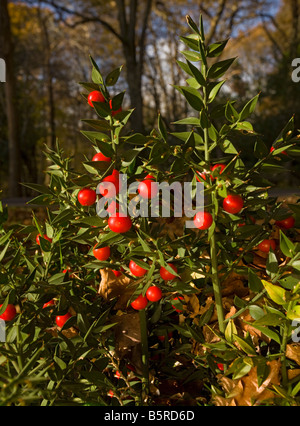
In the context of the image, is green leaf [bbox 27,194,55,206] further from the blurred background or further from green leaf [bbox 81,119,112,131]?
the blurred background

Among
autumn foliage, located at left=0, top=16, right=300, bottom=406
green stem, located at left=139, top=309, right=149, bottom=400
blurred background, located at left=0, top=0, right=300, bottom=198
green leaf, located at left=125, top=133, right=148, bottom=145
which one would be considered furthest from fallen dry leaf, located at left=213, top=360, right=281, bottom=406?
blurred background, located at left=0, top=0, right=300, bottom=198

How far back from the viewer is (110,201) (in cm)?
52

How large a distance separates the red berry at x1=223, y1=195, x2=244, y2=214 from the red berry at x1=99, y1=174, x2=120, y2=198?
0.13 metres

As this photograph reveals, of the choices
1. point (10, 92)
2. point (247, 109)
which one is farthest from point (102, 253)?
point (10, 92)

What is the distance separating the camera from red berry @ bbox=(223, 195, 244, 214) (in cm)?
47

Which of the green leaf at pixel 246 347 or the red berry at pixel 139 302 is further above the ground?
the red berry at pixel 139 302

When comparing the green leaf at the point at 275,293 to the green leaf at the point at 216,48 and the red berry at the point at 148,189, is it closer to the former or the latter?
the red berry at the point at 148,189

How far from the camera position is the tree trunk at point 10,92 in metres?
5.01

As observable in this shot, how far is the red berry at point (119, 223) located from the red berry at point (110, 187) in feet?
0.09

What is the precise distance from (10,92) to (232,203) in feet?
17.7

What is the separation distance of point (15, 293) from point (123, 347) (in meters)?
0.17

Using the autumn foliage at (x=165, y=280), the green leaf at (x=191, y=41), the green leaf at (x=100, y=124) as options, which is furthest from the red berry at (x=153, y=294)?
the green leaf at (x=191, y=41)

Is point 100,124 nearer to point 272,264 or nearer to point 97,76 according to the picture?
point 97,76
